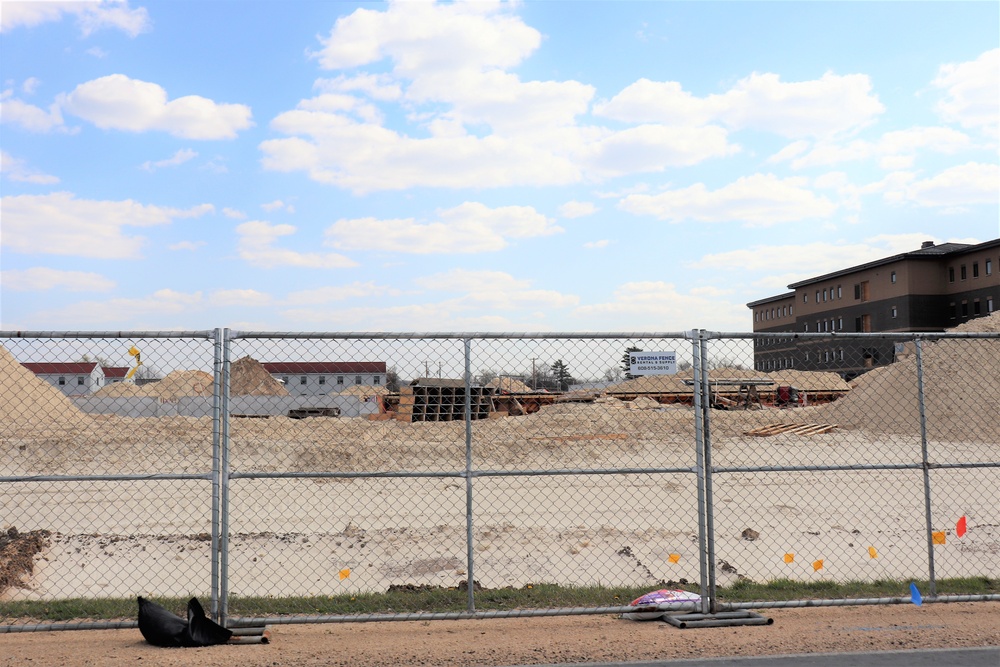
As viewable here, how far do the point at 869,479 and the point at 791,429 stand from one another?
28.0ft

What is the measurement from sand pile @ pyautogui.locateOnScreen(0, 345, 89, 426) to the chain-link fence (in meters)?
0.25

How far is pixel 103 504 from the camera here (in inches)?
603

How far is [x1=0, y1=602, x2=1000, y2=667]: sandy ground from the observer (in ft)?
17.4

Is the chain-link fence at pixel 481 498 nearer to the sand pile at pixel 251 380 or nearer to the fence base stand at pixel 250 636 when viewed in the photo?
the fence base stand at pixel 250 636

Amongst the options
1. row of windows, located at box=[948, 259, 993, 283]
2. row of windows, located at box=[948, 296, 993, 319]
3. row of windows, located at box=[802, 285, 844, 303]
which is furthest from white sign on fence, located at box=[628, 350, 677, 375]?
row of windows, located at box=[802, 285, 844, 303]

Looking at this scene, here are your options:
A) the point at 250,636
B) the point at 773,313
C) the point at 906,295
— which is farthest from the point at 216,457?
the point at 773,313

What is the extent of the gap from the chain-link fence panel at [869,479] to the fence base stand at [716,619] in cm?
90

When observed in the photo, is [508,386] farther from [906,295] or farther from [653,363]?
[906,295]

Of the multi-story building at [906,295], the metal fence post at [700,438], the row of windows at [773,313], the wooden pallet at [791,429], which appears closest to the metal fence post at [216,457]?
the metal fence post at [700,438]

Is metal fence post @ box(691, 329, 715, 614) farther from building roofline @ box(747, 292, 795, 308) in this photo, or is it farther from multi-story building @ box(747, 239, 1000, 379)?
building roofline @ box(747, 292, 795, 308)

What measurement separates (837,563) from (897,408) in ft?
61.0

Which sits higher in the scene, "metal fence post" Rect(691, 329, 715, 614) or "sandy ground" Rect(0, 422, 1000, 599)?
"metal fence post" Rect(691, 329, 715, 614)

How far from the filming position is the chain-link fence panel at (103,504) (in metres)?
6.74

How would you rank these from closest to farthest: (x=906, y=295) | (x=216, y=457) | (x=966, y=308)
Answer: (x=216, y=457) → (x=966, y=308) → (x=906, y=295)
